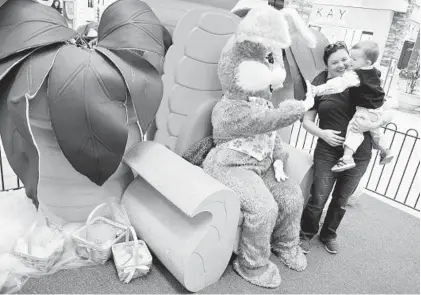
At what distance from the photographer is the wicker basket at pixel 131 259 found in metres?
1.44

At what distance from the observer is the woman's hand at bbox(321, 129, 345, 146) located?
170 centimetres

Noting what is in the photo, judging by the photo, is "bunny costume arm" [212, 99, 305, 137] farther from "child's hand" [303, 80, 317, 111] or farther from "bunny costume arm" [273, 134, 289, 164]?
"bunny costume arm" [273, 134, 289, 164]

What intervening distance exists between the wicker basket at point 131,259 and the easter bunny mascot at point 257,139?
0.43 m

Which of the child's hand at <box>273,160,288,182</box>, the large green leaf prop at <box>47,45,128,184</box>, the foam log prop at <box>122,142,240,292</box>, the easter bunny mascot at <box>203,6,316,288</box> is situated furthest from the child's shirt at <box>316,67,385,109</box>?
the large green leaf prop at <box>47,45,128,184</box>

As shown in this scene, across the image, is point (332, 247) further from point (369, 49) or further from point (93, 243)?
point (93, 243)

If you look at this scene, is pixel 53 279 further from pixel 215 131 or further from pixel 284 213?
pixel 284 213

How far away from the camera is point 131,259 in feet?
4.84

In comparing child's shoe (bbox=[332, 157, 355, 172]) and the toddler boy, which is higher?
the toddler boy

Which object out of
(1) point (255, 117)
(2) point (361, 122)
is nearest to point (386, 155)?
(2) point (361, 122)

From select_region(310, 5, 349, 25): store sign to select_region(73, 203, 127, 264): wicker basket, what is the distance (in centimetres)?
457

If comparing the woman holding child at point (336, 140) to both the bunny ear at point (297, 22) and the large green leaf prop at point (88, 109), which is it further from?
the large green leaf prop at point (88, 109)

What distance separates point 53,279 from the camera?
1.42 metres

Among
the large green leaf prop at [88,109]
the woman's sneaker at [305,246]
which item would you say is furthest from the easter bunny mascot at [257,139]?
the large green leaf prop at [88,109]

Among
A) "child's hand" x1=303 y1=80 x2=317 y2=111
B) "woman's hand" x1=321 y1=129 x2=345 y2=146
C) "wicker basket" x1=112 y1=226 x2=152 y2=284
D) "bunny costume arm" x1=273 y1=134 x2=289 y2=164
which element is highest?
"child's hand" x1=303 y1=80 x2=317 y2=111
